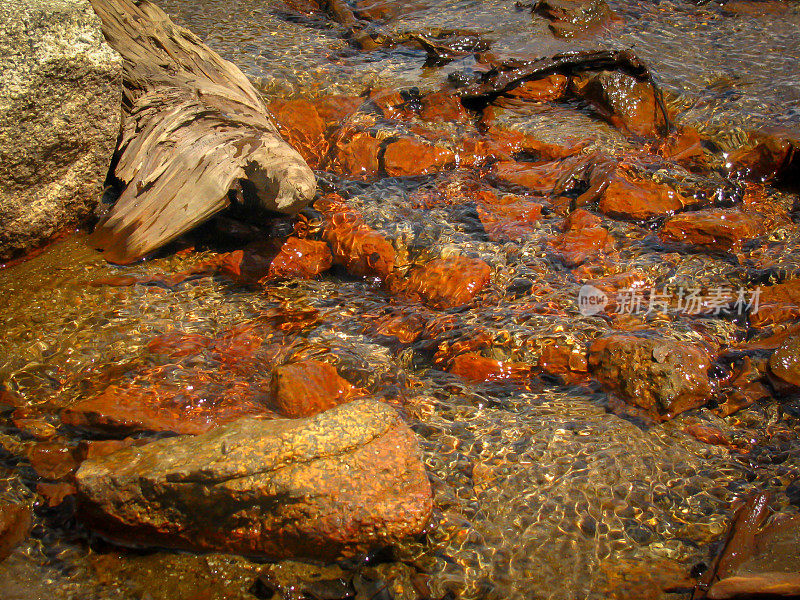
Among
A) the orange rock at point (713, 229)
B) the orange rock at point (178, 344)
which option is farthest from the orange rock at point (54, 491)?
the orange rock at point (713, 229)

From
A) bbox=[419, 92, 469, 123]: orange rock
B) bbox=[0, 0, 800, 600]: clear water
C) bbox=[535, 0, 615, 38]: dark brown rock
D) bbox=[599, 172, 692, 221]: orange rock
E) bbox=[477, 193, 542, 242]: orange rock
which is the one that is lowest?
bbox=[0, 0, 800, 600]: clear water

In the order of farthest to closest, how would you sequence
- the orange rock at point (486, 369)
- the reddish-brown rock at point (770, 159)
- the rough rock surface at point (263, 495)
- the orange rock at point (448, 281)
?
1. the reddish-brown rock at point (770, 159)
2. the orange rock at point (448, 281)
3. the orange rock at point (486, 369)
4. the rough rock surface at point (263, 495)

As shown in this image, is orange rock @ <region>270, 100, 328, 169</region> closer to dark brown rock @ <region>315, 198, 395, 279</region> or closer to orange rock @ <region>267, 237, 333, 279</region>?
dark brown rock @ <region>315, 198, 395, 279</region>

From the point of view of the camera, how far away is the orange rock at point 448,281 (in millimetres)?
3521

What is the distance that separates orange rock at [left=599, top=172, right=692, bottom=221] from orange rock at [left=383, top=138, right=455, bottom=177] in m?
1.28

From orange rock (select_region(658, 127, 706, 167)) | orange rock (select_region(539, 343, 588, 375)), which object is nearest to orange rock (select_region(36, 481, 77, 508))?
orange rock (select_region(539, 343, 588, 375))

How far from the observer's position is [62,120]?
142 inches

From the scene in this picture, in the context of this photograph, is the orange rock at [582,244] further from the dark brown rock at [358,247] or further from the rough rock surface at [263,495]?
the rough rock surface at [263,495]

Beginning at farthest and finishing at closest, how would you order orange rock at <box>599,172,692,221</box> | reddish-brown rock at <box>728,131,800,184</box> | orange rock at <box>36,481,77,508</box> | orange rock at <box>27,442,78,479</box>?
reddish-brown rock at <box>728,131,800,184</box>
orange rock at <box>599,172,692,221</box>
orange rock at <box>27,442,78,479</box>
orange rock at <box>36,481,77,508</box>

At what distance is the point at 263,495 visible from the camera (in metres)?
2.10

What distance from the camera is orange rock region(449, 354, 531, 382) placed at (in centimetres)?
306

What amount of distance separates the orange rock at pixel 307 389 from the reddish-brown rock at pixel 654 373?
1269 mm

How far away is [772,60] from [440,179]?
392 centimetres

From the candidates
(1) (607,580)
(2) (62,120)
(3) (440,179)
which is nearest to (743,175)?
(3) (440,179)
